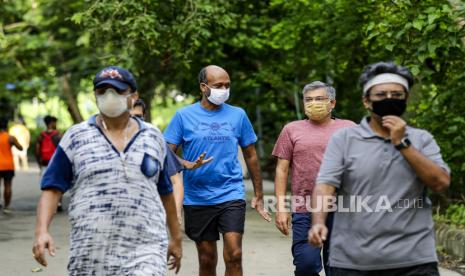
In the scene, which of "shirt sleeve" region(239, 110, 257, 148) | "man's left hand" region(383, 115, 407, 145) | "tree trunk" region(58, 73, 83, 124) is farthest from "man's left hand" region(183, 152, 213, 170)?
"tree trunk" region(58, 73, 83, 124)

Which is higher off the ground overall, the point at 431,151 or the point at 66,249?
the point at 431,151

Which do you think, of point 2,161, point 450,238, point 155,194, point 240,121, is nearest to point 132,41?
point 2,161

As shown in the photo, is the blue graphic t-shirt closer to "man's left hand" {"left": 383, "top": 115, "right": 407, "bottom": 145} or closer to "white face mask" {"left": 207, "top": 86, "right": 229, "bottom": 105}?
"white face mask" {"left": 207, "top": 86, "right": 229, "bottom": 105}

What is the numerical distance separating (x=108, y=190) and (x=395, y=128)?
58.6 inches

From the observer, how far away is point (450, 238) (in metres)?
11.5

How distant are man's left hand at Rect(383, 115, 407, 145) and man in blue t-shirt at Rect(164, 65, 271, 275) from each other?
3.12 metres

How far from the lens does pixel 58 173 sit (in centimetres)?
A: 521

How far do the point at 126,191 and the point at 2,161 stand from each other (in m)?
12.2

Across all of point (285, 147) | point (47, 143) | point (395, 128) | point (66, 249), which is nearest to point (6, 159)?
point (47, 143)

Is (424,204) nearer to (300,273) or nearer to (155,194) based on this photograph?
(155,194)

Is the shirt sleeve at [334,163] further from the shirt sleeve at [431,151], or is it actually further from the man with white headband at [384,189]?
the shirt sleeve at [431,151]

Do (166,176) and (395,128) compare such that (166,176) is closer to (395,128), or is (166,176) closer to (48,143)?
(395,128)

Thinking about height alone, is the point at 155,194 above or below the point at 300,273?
above

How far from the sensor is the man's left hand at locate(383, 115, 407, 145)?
15.7 feet
